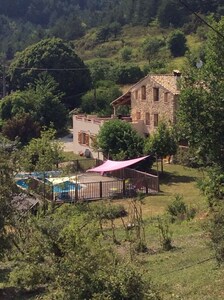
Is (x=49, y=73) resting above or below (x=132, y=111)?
above

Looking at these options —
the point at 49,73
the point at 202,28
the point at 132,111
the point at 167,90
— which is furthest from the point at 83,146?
the point at 202,28

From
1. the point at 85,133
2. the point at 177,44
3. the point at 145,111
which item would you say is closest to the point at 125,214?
the point at 145,111

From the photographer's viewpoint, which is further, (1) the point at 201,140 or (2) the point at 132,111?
(2) the point at 132,111

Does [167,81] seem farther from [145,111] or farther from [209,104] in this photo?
[209,104]

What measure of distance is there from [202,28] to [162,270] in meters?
80.2

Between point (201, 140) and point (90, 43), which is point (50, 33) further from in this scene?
point (201, 140)

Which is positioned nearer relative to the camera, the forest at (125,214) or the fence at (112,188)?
the forest at (125,214)

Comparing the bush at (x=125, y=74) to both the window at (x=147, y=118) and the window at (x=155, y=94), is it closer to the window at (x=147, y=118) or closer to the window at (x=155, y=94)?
the window at (x=147, y=118)

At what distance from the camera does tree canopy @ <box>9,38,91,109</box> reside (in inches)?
2625

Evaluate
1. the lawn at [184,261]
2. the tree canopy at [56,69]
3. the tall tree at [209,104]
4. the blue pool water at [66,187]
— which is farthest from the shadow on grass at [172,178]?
the tree canopy at [56,69]

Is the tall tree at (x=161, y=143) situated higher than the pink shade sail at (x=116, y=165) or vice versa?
the tall tree at (x=161, y=143)

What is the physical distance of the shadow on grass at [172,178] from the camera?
113 feet

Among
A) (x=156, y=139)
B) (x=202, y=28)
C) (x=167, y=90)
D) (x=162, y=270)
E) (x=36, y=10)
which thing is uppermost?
(x=36, y=10)

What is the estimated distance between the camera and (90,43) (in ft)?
369
